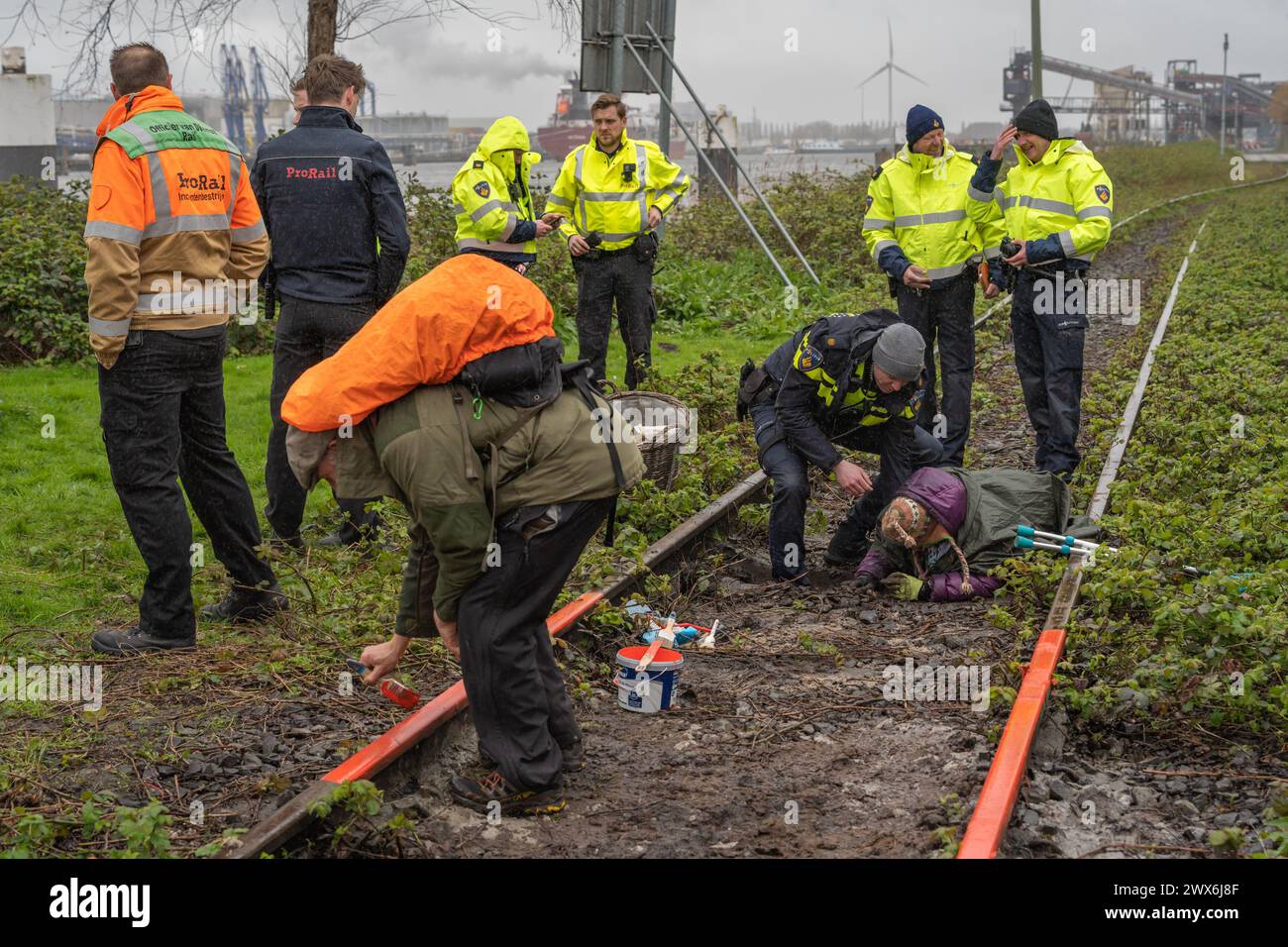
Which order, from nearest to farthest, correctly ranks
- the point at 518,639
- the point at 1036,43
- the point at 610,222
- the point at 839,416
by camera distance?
the point at 518,639
the point at 839,416
the point at 610,222
the point at 1036,43

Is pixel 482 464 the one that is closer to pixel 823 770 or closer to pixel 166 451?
pixel 823 770

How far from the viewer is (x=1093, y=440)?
10438 millimetres

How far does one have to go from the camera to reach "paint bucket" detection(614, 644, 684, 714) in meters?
5.66

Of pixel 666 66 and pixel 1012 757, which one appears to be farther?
pixel 666 66

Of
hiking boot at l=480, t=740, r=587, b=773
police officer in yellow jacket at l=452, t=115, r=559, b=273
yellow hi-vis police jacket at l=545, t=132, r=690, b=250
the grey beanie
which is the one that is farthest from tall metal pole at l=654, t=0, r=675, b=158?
hiking boot at l=480, t=740, r=587, b=773

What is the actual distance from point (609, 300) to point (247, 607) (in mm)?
4880

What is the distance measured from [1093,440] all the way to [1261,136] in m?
123

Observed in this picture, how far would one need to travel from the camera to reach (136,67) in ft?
18.7

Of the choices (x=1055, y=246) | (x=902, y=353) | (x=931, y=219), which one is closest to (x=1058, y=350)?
(x=1055, y=246)

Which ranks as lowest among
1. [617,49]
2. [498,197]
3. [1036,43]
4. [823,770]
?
[823,770]

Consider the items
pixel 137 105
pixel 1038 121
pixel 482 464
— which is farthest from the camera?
pixel 1038 121

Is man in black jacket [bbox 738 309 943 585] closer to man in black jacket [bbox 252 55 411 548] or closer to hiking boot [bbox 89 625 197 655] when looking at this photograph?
man in black jacket [bbox 252 55 411 548]

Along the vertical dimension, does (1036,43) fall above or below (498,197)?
above
